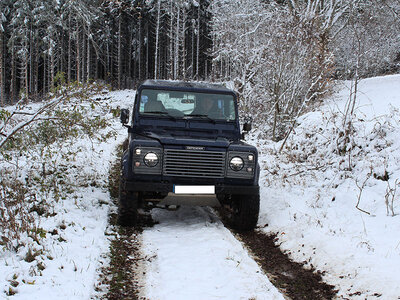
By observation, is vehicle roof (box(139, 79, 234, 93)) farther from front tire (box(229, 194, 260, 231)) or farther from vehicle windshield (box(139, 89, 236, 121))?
front tire (box(229, 194, 260, 231))

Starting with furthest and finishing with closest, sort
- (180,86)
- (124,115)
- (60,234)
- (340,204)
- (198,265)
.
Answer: (180,86) → (124,115) → (340,204) → (60,234) → (198,265)

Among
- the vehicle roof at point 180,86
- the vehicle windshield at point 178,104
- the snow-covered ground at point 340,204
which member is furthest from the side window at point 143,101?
the snow-covered ground at point 340,204

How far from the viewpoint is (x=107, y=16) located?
45750 millimetres

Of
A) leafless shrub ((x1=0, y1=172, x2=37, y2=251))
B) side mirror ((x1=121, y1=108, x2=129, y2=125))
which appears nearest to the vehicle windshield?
side mirror ((x1=121, y1=108, x2=129, y2=125))

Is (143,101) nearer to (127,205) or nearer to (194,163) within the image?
(194,163)

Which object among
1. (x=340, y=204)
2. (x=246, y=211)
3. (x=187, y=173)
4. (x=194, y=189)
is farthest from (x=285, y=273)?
(x=340, y=204)

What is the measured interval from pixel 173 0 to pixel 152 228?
Result: 33.7 metres

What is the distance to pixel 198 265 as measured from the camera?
14.1 feet

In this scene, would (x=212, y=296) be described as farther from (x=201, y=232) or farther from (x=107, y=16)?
(x=107, y=16)

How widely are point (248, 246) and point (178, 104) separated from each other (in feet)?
8.74

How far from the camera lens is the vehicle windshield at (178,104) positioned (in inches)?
246

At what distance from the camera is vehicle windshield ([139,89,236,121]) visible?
20.5 feet

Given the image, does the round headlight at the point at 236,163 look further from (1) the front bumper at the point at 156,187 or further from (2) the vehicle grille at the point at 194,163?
(1) the front bumper at the point at 156,187

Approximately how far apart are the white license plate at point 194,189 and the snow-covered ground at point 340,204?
1316 mm
